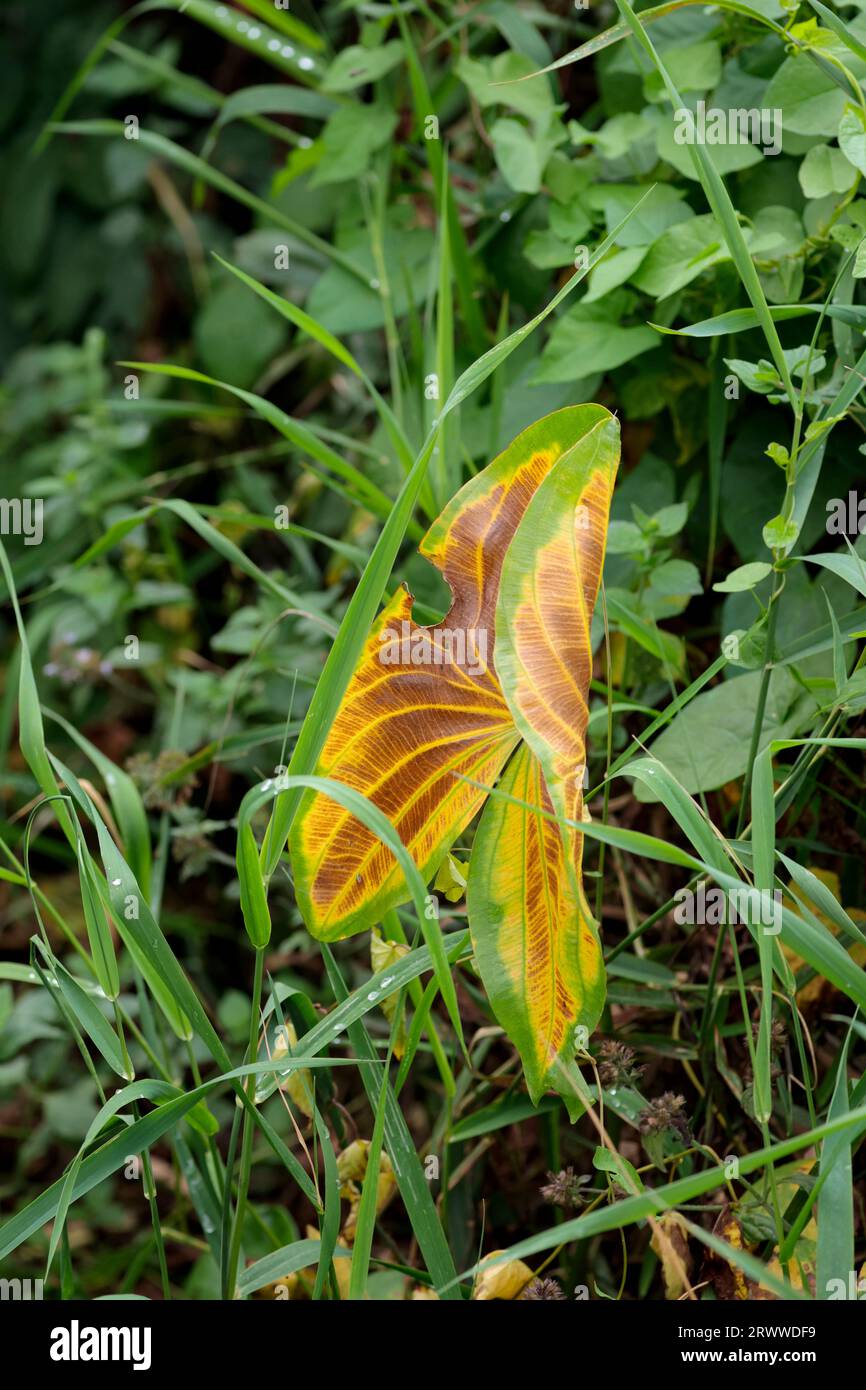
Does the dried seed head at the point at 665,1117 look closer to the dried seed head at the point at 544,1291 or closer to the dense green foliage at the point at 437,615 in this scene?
the dense green foliage at the point at 437,615

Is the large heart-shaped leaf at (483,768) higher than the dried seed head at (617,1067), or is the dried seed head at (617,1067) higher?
the large heart-shaped leaf at (483,768)

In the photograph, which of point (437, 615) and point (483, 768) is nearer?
point (483, 768)

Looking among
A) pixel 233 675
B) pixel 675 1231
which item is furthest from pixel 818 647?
pixel 233 675

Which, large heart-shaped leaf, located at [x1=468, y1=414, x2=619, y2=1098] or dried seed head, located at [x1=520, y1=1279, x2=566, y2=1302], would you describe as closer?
large heart-shaped leaf, located at [x1=468, y1=414, x2=619, y2=1098]

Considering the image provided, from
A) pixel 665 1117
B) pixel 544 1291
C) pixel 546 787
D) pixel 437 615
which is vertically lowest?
pixel 544 1291

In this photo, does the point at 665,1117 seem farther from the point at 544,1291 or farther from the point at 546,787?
the point at 546,787

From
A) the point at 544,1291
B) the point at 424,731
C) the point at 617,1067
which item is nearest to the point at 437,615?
the point at 424,731

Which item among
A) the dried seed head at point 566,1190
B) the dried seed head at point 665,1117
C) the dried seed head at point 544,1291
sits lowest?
the dried seed head at point 544,1291

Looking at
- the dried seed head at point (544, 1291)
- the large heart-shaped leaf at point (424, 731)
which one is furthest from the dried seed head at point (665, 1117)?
the large heart-shaped leaf at point (424, 731)

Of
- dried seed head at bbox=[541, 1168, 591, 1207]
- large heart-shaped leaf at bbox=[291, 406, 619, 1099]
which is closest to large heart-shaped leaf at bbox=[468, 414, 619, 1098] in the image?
large heart-shaped leaf at bbox=[291, 406, 619, 1099]

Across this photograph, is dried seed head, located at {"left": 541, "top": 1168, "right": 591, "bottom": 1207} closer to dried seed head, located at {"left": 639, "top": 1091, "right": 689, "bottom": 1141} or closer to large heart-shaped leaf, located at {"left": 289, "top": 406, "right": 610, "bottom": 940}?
Result: dried seed head, located at {"left": 639, "top": 1091, "right": 689, "bottom": 1141}
